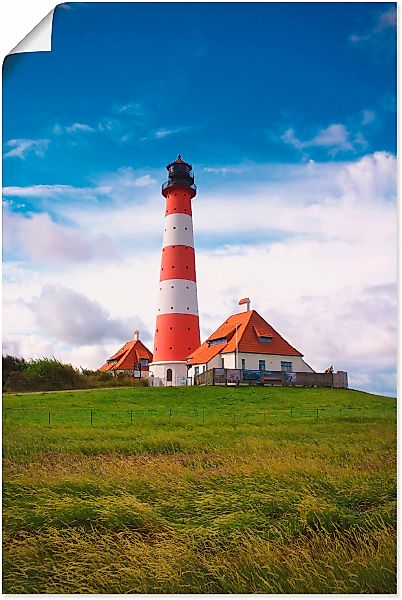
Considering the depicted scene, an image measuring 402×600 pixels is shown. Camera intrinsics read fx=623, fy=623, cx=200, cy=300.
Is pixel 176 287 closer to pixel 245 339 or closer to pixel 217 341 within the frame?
pixel 217 341

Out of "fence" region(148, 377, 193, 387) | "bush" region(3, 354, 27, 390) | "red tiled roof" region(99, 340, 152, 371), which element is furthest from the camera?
"fence" region(148, 377, 193, 387)

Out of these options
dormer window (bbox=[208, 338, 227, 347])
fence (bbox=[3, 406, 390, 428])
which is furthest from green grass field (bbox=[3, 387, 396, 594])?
dormer window (bbox=[208, 338, 227, 347])

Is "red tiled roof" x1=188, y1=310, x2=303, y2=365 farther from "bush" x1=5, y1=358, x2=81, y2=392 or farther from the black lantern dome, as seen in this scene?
"bush" x1=5, y1=358, x2=81, y2=392

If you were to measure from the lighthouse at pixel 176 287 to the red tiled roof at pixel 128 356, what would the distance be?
0.13 m

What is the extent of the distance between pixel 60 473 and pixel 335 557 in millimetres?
1392

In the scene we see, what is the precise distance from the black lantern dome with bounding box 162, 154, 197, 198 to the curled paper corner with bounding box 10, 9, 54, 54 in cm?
89

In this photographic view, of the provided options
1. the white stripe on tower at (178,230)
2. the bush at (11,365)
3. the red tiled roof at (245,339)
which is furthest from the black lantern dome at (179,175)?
the bush at (11,365)

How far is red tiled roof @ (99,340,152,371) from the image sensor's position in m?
3.86

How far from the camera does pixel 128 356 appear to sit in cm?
410

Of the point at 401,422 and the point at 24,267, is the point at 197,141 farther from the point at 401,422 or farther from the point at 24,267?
the point at 401,422

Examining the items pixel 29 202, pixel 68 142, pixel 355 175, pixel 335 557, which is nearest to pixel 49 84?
pixel 68 142

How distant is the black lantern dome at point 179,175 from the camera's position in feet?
11.5

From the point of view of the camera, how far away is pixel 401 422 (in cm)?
297

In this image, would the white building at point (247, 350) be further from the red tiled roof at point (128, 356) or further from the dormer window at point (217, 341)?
the red tiled roof at point (128, 356)
